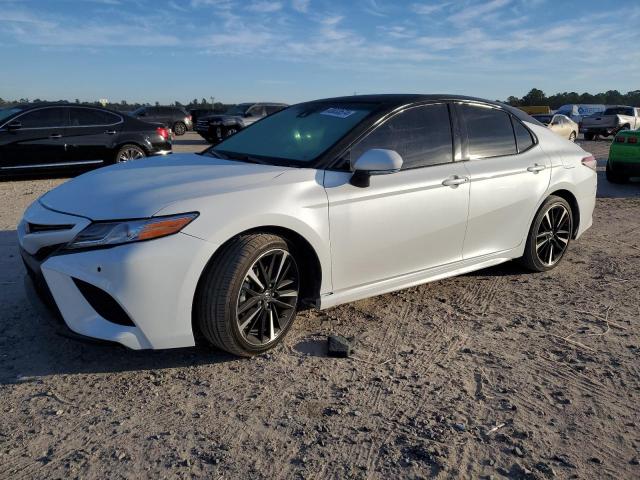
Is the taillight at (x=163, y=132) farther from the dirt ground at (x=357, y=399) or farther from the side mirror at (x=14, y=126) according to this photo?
the dirt ground at (x=357, y=399)

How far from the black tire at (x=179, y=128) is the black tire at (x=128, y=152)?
63.9 ft

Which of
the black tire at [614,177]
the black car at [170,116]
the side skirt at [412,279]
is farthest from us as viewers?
the black car at [170,116]

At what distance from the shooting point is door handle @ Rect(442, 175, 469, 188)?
4.15 m

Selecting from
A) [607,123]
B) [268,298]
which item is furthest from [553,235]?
[607,123]

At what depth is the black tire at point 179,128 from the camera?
97.2 feet

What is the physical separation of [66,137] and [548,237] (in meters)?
8.42

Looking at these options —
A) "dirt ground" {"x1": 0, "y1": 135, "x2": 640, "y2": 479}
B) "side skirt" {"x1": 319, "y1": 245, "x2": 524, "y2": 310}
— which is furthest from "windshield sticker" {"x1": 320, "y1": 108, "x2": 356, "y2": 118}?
"dirt ground" {"x1": 0, "y1": 135, "x2": 640, "y2": 479}

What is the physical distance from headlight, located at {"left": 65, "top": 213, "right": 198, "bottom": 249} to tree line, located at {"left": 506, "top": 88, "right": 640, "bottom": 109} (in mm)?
70382

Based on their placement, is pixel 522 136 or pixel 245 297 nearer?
pixel 245 297

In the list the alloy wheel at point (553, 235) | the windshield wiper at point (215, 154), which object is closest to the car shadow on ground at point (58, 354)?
the windshield wiper at point (215, 154)

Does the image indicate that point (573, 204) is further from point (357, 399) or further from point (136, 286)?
point (136, 286)

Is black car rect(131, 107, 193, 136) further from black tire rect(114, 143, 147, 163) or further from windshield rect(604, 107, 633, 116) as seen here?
windshield rect(604, 107, 633, 116)

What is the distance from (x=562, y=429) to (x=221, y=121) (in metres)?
20.1

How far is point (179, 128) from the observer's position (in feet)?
97.9
